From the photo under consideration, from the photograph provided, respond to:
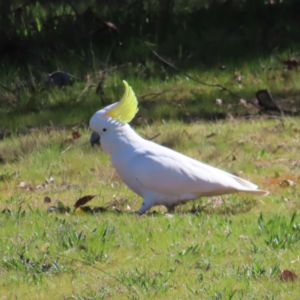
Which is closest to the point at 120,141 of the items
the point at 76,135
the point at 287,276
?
the point at 287,276

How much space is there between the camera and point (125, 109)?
4.99m

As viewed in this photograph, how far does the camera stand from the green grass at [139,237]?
3523mm

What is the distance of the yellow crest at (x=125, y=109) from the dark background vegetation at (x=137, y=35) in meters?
4.42

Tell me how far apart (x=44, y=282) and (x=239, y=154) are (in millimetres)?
3323

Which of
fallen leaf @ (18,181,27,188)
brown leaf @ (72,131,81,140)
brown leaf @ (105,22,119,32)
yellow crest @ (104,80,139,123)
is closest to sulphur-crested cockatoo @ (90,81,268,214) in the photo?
yellow crest @ (104,80,139,123)

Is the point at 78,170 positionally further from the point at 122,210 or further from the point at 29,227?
the point at 29,227

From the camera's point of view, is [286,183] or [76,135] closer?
[286,183]

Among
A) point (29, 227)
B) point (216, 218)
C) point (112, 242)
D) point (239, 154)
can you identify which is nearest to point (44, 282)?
point (112, 242)

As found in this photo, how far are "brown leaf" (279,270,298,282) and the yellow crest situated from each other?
1.80 meters

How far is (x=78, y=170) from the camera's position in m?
6.36

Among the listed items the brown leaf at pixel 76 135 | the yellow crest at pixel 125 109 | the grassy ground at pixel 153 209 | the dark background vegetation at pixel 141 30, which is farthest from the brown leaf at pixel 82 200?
the dark background vegetation at pixel 141 30

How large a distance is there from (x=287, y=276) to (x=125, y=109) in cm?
186

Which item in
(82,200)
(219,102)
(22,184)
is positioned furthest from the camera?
(219,102)

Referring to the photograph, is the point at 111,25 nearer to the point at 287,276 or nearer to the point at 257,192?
the point at 257,192
